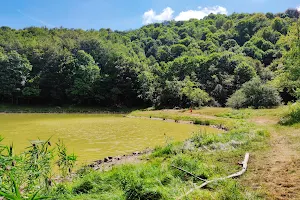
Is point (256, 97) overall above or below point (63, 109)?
above

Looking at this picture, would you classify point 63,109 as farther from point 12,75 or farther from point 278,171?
point 278,171

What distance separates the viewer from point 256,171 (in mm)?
7504

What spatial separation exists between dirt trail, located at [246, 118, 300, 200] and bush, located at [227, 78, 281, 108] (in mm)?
20598

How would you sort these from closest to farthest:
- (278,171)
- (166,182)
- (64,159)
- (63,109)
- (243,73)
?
(64,159), (166,182), (278,171), (63,109), (243,73)

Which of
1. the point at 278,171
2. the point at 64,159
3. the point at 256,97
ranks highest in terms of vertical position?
the point at 256,97

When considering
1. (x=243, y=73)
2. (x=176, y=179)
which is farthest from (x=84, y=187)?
(x=243, y=73)

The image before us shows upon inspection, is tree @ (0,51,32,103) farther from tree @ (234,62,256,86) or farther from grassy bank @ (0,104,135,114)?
tree @ (234,62,256,86)

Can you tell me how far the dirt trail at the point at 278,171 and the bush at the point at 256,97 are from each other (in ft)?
67.6

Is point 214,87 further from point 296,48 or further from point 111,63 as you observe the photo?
point 296,48

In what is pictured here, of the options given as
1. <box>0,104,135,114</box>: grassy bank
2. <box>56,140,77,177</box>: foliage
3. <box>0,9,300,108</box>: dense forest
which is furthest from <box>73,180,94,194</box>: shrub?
<box>0,104,135,114</box>: grassy bank

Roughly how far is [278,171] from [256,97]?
83.6 ft

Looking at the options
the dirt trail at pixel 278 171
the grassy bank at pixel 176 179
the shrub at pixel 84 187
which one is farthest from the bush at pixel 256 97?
the shrub at pixel 84 187

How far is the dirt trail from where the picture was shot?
19.6 feet

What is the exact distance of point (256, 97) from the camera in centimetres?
3122
